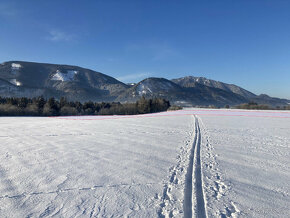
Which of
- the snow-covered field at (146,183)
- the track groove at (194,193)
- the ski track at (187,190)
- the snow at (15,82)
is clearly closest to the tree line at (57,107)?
the snow-covered field at (146,183)

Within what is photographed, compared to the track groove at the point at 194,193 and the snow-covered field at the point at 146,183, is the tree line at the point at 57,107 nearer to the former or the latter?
the snow-covered field at the point at 146,183

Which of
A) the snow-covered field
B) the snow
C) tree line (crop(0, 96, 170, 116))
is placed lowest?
the snow-covered field

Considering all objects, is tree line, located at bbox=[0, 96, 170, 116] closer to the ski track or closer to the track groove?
the ski track

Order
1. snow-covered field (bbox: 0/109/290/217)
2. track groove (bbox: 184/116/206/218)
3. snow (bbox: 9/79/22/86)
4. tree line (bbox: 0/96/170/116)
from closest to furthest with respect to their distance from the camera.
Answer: track groove (bbox: 184/116/206/218) < snow-covered field (bbox: 0/109/290/217) < tree line (bbox: 0/96/170/116) < snow (bbox: 9/79/22/86)

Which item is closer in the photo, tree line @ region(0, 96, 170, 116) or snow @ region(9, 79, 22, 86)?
tree line @ region(0, 96, 170, 116)

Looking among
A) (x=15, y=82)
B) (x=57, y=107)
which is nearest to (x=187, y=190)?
(x=57, y=107)

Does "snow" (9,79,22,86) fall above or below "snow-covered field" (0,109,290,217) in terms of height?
above

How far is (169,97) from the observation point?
17950 cm

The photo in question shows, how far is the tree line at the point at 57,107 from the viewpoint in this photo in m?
46.5

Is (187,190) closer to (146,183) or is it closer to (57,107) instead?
(146,183)

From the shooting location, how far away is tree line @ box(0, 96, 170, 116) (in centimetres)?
4651

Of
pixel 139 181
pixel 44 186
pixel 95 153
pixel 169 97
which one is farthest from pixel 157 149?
pixel 169 97

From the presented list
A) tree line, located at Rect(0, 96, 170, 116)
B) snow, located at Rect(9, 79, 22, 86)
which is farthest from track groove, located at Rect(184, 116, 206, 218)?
snow, located at Rect(9, 79, 22, 86)

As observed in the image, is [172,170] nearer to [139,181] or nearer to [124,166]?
[139,181]
